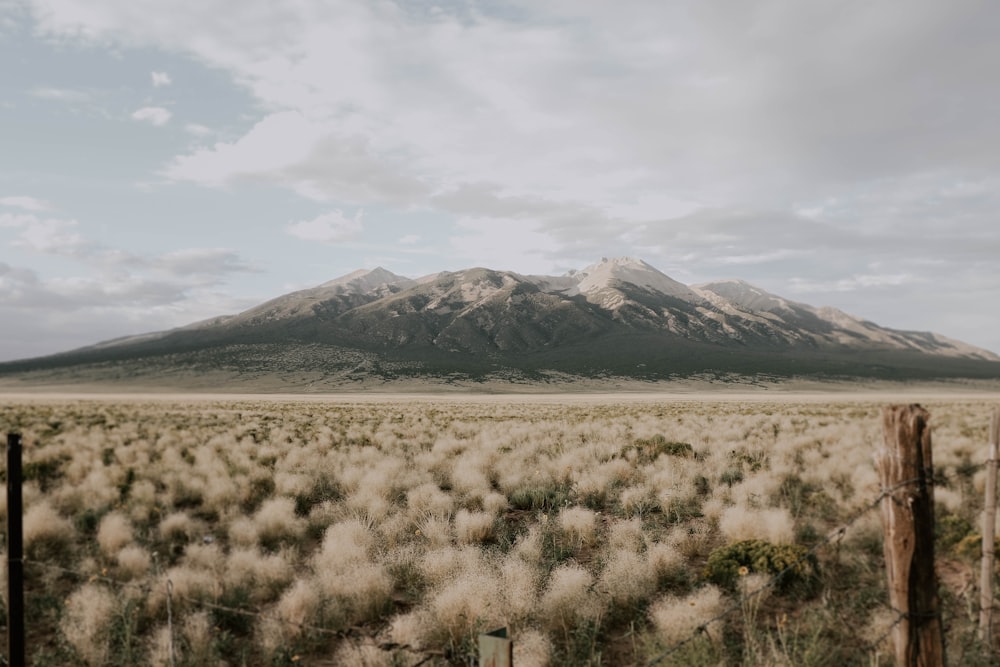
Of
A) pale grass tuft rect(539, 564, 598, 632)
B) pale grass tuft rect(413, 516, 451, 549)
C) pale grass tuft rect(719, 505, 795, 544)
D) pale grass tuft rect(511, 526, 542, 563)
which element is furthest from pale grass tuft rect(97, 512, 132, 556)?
pale grass tuft rect(719, 505, 795, 544)

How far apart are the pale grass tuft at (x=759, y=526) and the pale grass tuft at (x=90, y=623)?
26.0 feet

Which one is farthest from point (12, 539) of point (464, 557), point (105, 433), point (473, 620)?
point (105, 433)

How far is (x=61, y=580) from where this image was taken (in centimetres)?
789

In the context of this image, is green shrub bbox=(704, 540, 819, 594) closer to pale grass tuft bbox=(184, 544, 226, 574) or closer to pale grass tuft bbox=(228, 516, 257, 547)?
pale grass tuft bbox=(184, 544, 226, 574)

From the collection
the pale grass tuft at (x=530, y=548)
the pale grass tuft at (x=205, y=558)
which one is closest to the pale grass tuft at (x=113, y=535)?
the pale grass tuft at (x=205, y=558)

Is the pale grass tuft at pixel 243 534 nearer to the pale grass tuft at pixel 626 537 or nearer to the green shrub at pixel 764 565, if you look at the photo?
the pale grass tuft at pixel 626 537

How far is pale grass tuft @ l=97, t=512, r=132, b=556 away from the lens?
856 centimetres

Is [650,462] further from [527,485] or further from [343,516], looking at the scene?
[343,516]

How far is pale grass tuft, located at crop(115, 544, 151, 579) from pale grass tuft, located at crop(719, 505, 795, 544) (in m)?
8.35

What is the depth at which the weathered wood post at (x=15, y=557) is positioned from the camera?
4492 millimetres

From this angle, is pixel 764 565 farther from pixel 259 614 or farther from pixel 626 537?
pixel 259 614

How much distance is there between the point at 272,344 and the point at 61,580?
158194 mm

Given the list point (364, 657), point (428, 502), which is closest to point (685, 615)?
point (364, 657)

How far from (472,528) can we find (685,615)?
4.07 m
